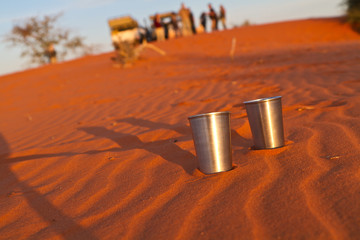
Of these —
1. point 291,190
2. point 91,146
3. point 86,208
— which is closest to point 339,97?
point 291,190

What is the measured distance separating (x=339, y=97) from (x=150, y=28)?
17869mm

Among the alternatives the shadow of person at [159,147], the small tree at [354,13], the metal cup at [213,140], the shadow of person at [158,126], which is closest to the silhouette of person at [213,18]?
the small tree at [354,13]

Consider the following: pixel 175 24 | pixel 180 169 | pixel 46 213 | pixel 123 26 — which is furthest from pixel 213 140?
pixel 175 24

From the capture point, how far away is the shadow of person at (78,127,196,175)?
2850mm

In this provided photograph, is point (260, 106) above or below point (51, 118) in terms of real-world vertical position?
above

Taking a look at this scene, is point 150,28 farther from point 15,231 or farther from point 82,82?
point 15,231

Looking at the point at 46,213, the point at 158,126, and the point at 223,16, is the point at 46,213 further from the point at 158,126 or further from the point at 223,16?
the point at 223,16

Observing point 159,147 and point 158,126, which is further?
point 158,126

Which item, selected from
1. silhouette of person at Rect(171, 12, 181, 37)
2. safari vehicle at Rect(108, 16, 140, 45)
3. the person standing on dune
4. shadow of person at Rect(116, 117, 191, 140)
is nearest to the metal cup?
shadow of person at Rect(116, 117, 191, 140)

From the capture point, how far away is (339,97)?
4266 millimetres

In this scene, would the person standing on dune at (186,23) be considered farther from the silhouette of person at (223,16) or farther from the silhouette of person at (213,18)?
the silhouette of person at (223,16)

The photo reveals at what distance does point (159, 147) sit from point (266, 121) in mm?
1068

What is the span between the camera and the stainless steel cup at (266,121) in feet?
8.68

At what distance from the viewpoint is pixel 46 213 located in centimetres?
232
